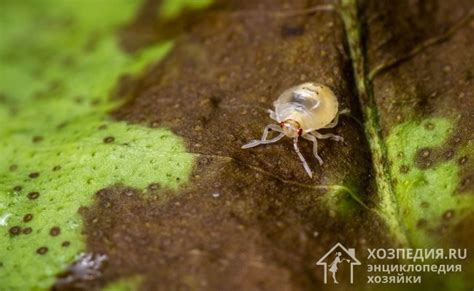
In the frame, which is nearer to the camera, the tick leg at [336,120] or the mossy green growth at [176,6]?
the tick leg at [336,120]

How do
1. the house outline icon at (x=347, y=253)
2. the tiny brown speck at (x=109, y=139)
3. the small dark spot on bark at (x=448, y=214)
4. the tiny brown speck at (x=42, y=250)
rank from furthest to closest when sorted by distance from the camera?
the tiny brown speck at (x=109, y=139) < the tiny brown speck at (x=42, y=250) < the small dark spot on bark at (x=448, y=214) < the house outline icon at (x=347, y=253)

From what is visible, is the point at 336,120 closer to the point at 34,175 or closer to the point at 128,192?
the point at 128,192

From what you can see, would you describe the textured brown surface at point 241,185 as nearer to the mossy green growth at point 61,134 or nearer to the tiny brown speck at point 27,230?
the mossy green growth at point 61,134

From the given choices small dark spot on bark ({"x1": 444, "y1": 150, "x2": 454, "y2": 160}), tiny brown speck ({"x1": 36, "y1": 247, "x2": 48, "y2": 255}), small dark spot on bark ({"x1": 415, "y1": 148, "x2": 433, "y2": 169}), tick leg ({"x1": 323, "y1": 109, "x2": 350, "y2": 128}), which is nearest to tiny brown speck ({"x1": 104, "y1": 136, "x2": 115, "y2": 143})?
tiny brown speck ({"x1": 36, "y1": 247, "x2": 48, "y2": 255})

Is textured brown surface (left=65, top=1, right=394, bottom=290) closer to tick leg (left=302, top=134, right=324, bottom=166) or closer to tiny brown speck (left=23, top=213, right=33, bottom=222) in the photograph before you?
tick leg (left=302, top=134, right=324, bottom=166)

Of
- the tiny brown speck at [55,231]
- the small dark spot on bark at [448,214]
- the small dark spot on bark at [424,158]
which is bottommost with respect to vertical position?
the tiny brown speck at [55,231]

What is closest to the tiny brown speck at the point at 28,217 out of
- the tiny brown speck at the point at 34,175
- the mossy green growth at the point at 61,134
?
the mossy green growth at the point at 61,134

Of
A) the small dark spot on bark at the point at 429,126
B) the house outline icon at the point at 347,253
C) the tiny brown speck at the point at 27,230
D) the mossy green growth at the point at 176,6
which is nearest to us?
the house outline icon at the point at 347,253
